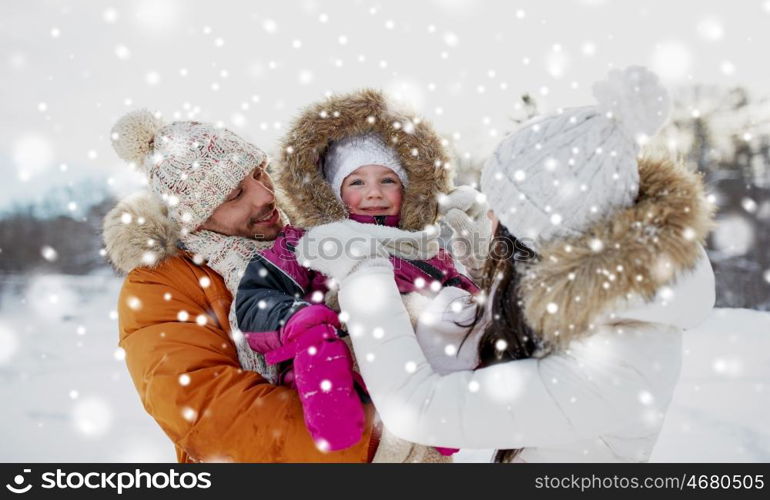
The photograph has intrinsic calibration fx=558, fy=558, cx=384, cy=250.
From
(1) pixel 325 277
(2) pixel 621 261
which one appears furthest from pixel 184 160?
(2) pixel 621 261

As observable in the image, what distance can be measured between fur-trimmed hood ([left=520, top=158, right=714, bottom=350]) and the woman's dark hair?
0.13 m

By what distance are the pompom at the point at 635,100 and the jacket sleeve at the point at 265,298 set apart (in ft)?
3.52

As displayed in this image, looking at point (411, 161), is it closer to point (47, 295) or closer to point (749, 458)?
point (749, 458)

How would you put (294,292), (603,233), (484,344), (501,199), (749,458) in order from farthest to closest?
(749,458) → (294,292) → (484,344) → (501,199) → (603,233)

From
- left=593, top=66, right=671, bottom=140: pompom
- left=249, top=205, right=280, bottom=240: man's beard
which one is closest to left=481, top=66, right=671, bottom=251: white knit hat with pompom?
left=593, top=66, right=671, bottom=140: pompom

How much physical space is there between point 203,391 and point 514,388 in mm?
1059

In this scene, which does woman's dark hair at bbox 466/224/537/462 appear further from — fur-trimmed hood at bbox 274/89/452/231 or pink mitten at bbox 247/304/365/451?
fur-trimmed hood at bbox 274/89/452/231

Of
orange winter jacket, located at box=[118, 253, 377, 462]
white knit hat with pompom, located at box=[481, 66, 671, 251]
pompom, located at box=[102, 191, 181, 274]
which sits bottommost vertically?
orange winter jacket, located at box=[118, 253, 377, 462]

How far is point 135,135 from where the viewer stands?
2445 millimetres

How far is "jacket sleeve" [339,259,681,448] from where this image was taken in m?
1.39

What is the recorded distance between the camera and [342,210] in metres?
2.55
